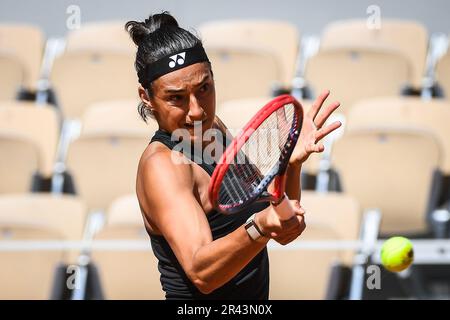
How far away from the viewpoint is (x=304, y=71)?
13.4 feet

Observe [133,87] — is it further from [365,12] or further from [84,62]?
[365,12]

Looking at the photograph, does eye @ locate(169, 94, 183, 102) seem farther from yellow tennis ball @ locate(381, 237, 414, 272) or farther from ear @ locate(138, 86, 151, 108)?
yellow tennis ball @ locate(381, 237, 414, 272)

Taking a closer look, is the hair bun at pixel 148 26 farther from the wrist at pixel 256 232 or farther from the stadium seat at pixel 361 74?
the stadium seat at pixel 361 74

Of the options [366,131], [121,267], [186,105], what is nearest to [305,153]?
[186,105]

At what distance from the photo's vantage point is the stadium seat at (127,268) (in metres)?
2.85

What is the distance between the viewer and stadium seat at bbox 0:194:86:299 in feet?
9.37

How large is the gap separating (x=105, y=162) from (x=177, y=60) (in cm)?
173

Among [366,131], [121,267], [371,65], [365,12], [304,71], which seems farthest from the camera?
[365,12]

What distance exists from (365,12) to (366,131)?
50.2 inches

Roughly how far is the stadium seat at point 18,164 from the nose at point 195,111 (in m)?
1.93

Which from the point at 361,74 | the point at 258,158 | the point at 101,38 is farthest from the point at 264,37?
the point at 258,158

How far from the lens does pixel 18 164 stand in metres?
3.45

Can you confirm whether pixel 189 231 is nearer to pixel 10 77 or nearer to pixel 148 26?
pixel 148 26

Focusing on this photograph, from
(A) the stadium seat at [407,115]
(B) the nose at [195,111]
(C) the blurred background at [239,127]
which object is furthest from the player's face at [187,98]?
(A) the stadium seat at [407,115]
